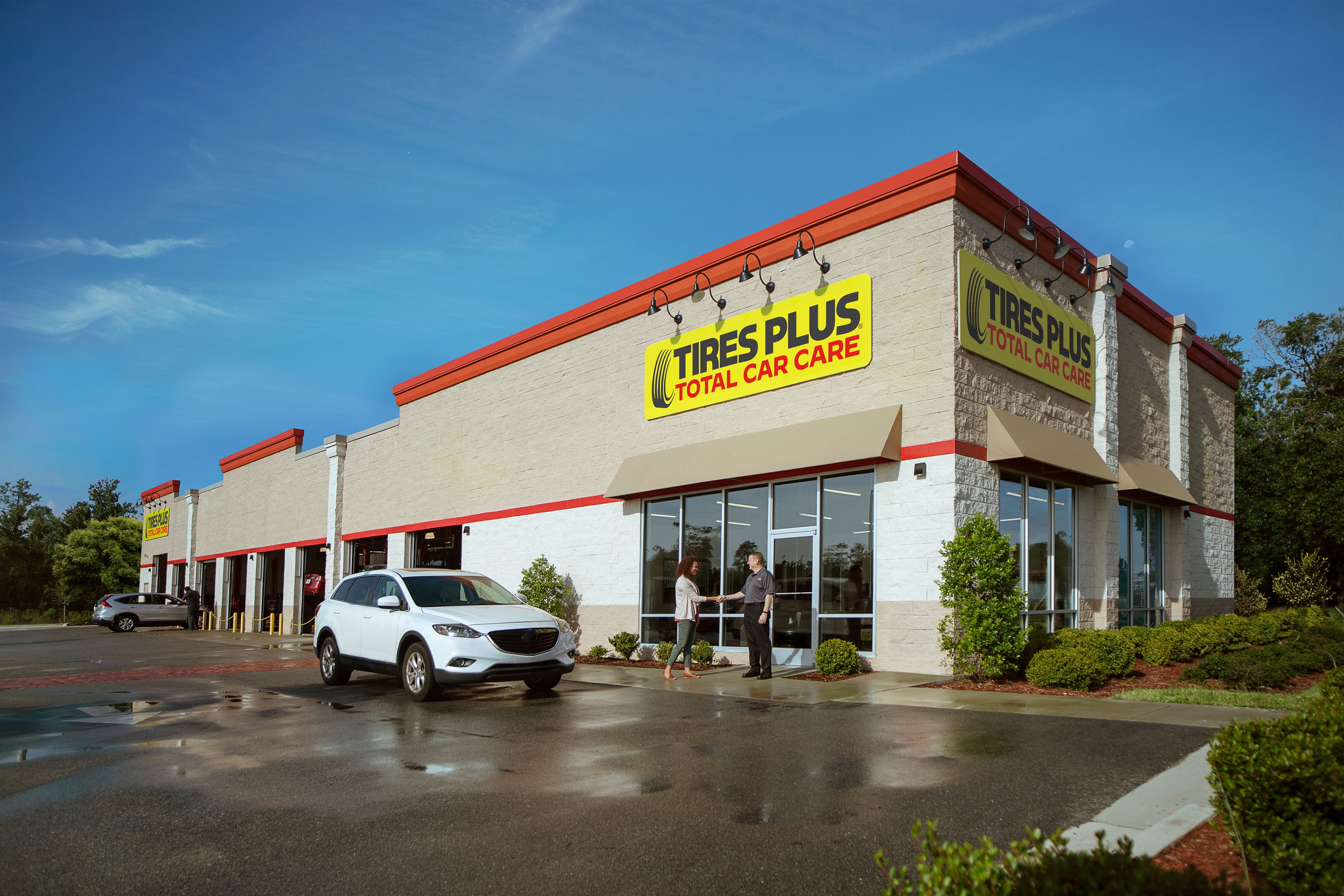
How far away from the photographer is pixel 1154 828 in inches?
197

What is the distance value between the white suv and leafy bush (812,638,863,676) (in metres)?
3.80

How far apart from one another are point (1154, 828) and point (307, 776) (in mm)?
5936

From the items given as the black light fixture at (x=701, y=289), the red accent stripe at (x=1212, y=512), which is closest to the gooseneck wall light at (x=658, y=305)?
the black light fixture at (x=701, y=289)

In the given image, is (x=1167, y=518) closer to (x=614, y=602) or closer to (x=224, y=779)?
(x=614, y=602)

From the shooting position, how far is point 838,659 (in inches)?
523

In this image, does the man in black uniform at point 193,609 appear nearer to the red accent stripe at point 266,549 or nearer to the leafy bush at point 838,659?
the red accent stripe at point 266,549

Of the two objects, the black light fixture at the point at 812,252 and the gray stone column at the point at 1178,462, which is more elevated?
the black light fixture at the point at 812,252

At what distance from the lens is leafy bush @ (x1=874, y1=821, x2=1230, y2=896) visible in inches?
104

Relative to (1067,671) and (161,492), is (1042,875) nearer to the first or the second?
(1067,671)

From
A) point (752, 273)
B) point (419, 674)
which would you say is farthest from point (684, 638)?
point (752, 273)

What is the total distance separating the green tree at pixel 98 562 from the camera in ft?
206

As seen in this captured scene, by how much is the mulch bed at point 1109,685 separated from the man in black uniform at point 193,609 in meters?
37.3

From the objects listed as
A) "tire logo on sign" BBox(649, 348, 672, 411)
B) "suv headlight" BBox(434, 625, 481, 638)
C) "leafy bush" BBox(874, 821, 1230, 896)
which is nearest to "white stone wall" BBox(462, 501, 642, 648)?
"tire logo on sign" BBox(649, 348, 672, 411)

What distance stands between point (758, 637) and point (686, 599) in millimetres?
1249
